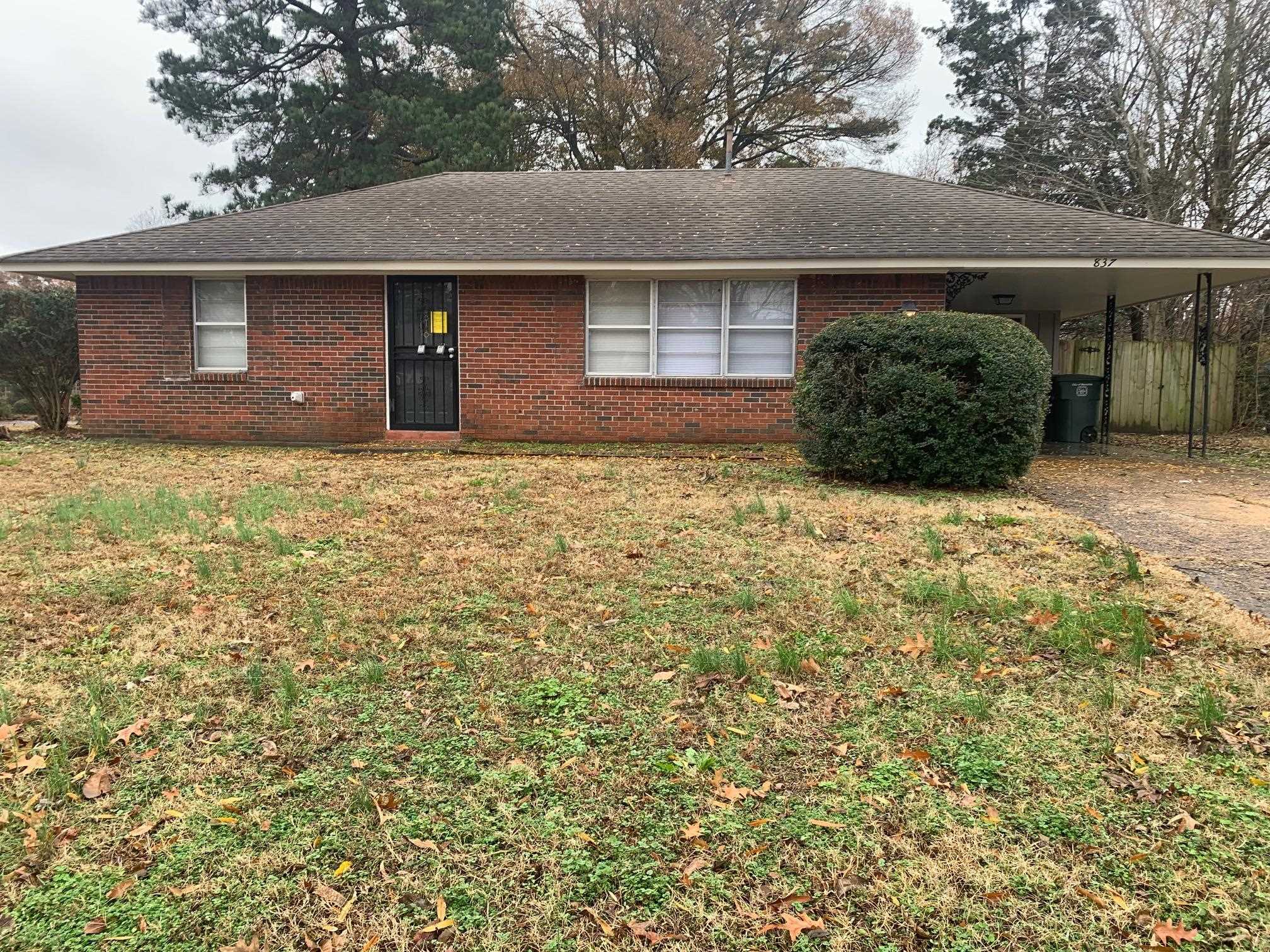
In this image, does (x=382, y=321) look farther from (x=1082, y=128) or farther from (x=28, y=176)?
(x=28, y=176)

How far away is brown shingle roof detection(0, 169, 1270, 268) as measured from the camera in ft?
36.1

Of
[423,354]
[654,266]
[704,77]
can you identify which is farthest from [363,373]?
[704,77]

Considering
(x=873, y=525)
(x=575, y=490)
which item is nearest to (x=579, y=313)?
(x=575, y=490)

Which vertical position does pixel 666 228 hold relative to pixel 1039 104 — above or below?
below

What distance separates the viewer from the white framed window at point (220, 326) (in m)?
12.4

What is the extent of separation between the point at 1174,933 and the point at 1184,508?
20.9 ft

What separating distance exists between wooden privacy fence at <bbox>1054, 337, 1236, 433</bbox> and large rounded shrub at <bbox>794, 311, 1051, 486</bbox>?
33.5 feet

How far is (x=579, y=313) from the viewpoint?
39.2ft

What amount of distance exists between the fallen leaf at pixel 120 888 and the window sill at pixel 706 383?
1011cm

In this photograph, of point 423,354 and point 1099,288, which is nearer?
point 423,354

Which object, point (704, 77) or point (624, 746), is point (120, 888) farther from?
point (704, 77)

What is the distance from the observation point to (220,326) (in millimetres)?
12461

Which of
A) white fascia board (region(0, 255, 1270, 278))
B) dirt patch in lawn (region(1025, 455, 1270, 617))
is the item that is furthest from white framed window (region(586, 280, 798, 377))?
dirt patch in lawn (region(1025, 455, 1270, 617))

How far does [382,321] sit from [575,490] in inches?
235
